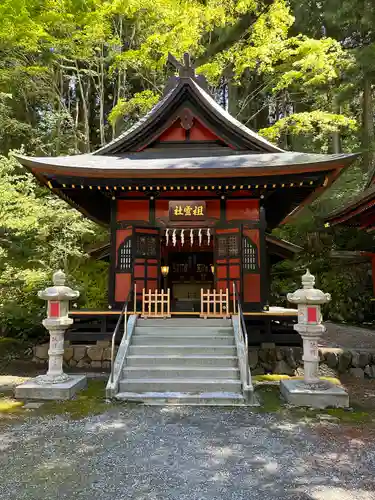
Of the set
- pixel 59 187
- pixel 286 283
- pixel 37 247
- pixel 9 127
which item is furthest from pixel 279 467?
pixel 9 127

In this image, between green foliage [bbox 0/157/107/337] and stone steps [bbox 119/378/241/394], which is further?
green foliage [bbox 0/157/107/337]

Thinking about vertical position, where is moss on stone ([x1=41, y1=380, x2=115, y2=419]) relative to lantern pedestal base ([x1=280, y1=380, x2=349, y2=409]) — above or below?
below

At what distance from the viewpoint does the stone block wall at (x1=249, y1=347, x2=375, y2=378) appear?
9.59 m

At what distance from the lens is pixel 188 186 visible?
32.6 feet

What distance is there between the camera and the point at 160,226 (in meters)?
10.9

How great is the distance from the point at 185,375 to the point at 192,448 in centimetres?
265

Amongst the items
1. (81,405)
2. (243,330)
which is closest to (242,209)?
(243,330)

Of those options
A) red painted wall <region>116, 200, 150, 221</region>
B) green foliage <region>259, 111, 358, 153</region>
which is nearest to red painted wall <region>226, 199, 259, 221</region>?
red painted wall <region>116, 200, 150, 221</region>

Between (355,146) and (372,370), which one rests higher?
(355,146)

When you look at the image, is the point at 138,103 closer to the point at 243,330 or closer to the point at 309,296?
the point at 243,330

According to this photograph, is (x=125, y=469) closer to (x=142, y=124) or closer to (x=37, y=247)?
(x=142, y=124)

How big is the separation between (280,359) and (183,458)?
Result: 601 centimetres

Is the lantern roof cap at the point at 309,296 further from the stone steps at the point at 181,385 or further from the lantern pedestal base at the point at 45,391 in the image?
the lantern pedestal base at the point at 45,391

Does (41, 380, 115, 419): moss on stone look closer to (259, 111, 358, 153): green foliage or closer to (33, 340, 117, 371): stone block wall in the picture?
(33, 340, 117, 371): stone block wall
